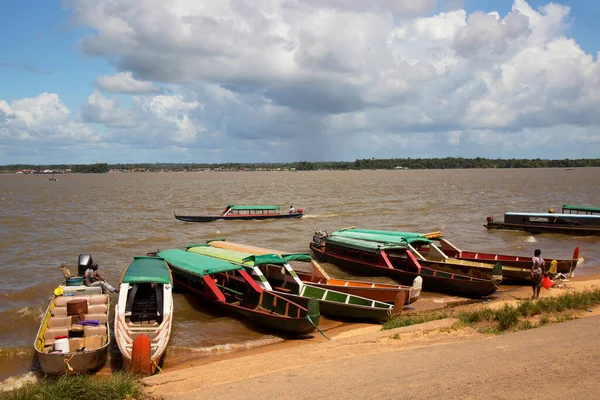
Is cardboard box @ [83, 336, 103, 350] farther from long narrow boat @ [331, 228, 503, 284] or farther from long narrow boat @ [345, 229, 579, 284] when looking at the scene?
long narrow boat @ [345, 229, 579, 284]

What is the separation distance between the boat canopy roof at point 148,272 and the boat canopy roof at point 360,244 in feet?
29.2

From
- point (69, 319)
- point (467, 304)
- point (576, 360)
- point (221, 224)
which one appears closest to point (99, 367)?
point (69, 319)

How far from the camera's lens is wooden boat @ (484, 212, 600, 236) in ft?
110

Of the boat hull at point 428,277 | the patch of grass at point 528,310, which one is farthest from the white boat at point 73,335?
the boat hull at point 428,277

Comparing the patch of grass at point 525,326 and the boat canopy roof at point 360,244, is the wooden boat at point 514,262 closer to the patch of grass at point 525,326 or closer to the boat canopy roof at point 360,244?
the boat canopy roof at point 360,244

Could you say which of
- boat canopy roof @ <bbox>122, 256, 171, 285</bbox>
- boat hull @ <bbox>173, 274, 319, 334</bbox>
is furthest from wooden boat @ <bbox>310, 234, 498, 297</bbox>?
boat canopy roof @ <bbox>122, 256, 171, 285</bbox>

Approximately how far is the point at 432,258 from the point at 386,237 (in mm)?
2427

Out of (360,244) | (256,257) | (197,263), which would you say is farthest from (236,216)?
(256,257)

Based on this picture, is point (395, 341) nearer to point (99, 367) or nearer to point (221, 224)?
point (99, 367)

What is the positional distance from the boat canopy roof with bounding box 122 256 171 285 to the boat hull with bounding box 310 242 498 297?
900 cm

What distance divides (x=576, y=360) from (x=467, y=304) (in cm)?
877

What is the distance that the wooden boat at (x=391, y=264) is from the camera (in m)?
19.1

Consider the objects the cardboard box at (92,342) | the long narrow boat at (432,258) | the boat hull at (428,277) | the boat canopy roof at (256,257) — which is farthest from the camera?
the long narrow boat at (432,258)

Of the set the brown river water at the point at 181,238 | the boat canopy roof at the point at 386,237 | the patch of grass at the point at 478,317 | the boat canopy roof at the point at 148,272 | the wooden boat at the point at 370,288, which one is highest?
the boat canopy roof at the point at 386,237
